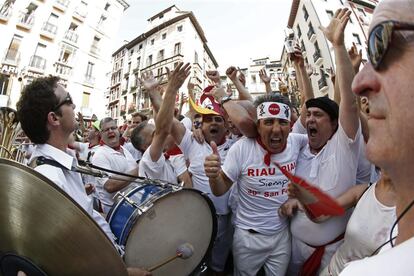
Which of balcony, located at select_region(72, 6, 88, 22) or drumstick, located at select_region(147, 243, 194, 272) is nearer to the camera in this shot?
drumstick, located at select_region(147, 243, 194, 272)

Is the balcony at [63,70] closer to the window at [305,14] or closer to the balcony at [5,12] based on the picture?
the balcony at [5,12]

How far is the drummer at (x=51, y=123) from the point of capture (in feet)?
6.19

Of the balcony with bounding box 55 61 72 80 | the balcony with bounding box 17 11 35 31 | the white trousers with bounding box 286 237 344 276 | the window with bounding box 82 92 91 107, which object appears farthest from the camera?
the window with bounding box 82 92 91 107

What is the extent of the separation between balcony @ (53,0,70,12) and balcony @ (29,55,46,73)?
5948 mm

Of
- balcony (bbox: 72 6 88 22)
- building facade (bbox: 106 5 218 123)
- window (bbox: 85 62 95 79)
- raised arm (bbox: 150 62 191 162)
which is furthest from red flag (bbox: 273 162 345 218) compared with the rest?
building facade (bbox: 106 5 218 123)

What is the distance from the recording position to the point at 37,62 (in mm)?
24297

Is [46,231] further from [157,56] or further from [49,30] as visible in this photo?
[157,56]

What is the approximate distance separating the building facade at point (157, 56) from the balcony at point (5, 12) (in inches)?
584

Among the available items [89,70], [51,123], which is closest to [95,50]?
[89,70]

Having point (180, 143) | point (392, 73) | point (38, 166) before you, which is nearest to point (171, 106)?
point (180, 143)

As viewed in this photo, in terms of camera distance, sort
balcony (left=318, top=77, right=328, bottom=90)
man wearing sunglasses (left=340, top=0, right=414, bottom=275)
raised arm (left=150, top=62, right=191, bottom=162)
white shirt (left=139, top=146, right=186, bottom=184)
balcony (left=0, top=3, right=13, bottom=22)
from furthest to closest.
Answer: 1. balcony (left=318, top=77, right=328, bottom=90)
2. balcony (left=0, top=3, right=13, bottom=22)
3. white shirt (left=139, top=146, right=186, bottom=184)
4. raised arm (left=150, top=62, right=191, bottom=162)
5. man wearing sunglasses (left=340, top=0, right=414, bottom=275)

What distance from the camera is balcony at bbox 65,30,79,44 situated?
1060 inches

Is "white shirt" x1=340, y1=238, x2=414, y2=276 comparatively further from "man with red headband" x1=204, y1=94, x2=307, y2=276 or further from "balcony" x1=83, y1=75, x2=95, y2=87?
"balcony" x1=83, y1=75, x2=95, y2=87

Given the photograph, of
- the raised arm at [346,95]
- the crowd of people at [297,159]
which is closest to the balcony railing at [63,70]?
the crowd of people at [297,159]
